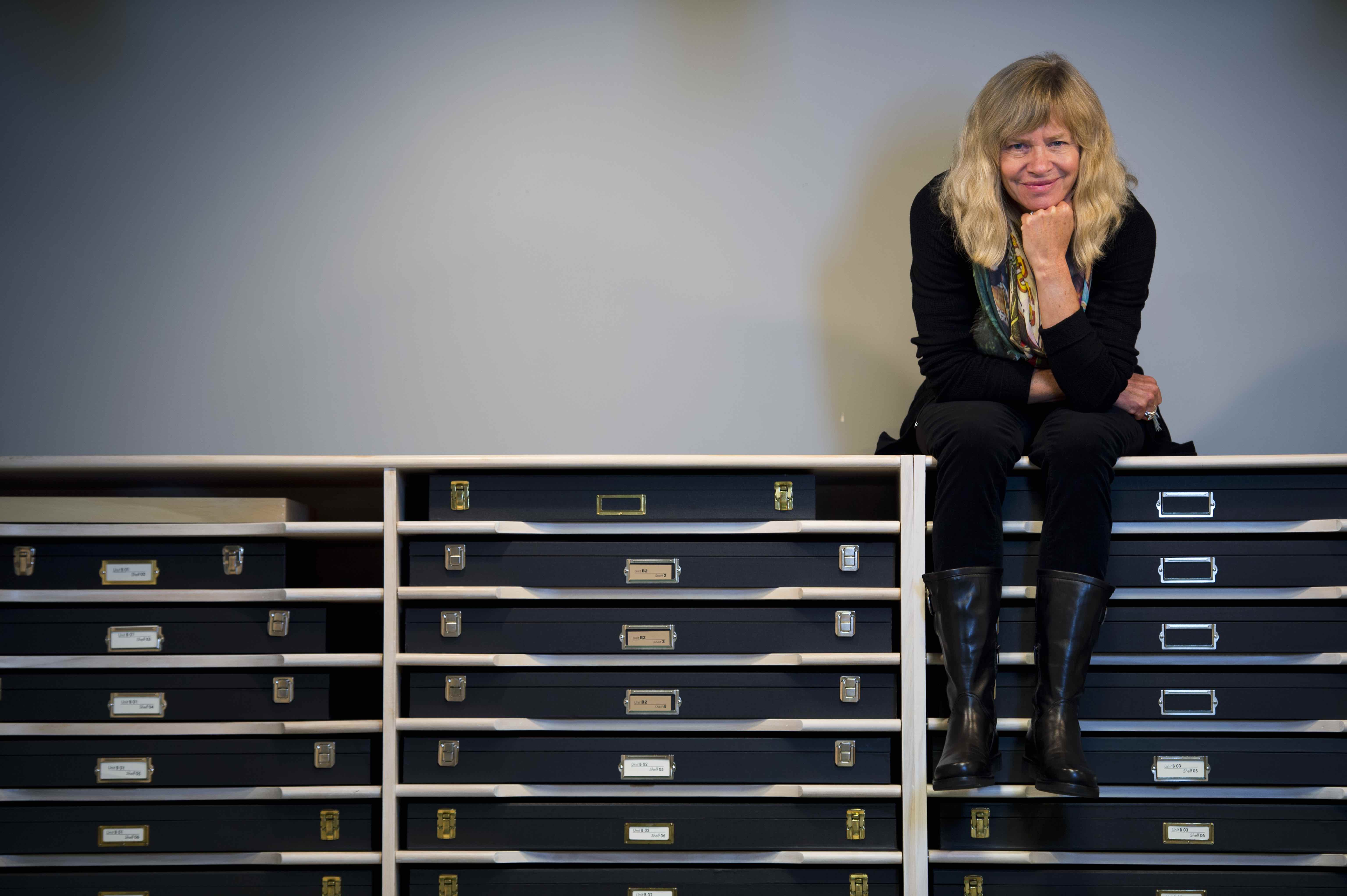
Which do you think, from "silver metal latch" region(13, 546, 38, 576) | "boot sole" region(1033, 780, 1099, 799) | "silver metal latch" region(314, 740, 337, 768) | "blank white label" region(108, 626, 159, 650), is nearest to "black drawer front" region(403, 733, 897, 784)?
"silver metal latch" region(314, 740, 337, 768)

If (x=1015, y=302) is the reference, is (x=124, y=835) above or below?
below

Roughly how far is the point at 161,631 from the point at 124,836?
35 cm

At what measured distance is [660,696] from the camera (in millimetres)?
1610

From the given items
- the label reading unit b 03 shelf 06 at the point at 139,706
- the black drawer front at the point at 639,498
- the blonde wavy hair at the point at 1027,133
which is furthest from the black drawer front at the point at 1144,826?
the label reading unit b 03 shelf 06 at the point at 139,706

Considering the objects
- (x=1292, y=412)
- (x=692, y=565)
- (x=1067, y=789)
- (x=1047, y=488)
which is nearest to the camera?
(x=1067, y=789)

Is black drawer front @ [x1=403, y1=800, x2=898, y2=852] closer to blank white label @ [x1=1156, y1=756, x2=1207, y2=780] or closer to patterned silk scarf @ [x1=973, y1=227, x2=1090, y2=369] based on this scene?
blank white label @ [x1=1156, y1=756, x2=1207, y2=780]

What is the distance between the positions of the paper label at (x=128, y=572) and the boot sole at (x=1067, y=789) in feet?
5.01

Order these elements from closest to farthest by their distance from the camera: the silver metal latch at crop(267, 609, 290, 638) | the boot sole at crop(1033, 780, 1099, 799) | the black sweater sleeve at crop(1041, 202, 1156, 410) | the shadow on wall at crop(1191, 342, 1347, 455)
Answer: the boot sole at crop(1033, 780, 1099, 799)
the black sweater sleeve at crop(1041, 202, 1156, 410)
the silver metal latch at crop(267, 609, 290, 638)
the shadow on wall at crop(1191, 342, 1347, 455)

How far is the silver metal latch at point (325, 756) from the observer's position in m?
1.61

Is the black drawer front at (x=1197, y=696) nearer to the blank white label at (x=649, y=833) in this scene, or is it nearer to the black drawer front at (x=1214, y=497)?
the black drawer front at (x=1214, y=497)

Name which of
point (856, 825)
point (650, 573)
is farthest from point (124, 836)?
point (856, 825)

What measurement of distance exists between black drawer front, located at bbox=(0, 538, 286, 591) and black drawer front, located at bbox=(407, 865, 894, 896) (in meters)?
0.59

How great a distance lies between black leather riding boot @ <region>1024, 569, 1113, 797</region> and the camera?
4.73ft

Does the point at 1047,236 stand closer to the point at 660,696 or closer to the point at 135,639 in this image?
the point at 660,696
